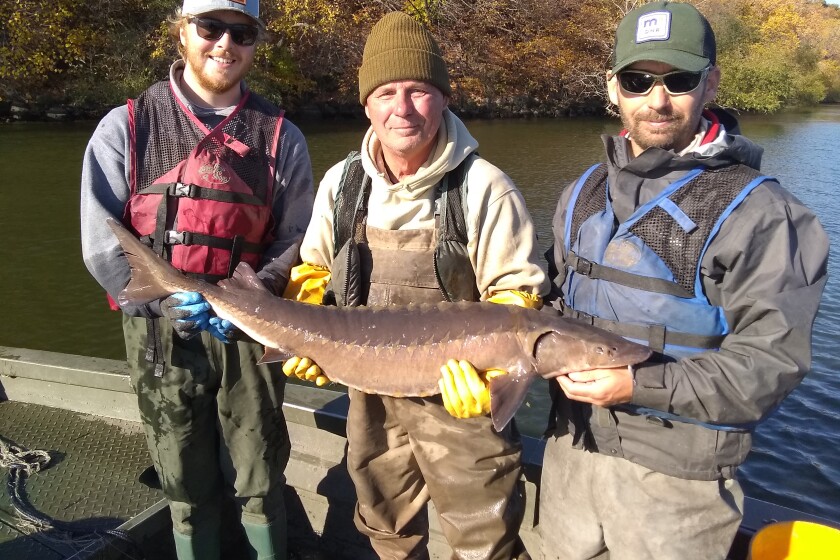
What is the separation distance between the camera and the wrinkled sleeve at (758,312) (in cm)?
242

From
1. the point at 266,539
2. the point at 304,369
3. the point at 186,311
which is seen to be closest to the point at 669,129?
the point at 304,369

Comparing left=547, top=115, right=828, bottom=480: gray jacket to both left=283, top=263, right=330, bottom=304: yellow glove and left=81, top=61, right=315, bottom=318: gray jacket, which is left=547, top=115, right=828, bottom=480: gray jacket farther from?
left=81, top=61, right=315, bottom=318: gray jacket

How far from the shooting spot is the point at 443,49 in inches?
A: 1602

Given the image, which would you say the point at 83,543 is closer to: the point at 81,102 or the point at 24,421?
the point at 24,421

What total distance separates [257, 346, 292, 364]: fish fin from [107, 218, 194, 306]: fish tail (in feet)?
1.91

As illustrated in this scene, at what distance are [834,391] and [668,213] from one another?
23.9 feet

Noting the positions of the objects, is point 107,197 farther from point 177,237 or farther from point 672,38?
point 672,38

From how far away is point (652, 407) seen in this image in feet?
8.77

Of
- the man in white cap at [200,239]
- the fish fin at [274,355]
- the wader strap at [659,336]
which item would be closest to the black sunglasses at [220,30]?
the man in white cap at [200,239]

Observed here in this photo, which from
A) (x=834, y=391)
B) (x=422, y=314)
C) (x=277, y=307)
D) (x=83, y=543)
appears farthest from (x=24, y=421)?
(x=834, y=391)

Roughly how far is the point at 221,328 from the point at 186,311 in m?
0.21

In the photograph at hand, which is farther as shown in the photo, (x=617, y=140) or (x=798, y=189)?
(x=798, y=189)

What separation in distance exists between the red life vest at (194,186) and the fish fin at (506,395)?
5.39 feet

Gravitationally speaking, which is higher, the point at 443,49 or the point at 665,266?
the point at 443,49
